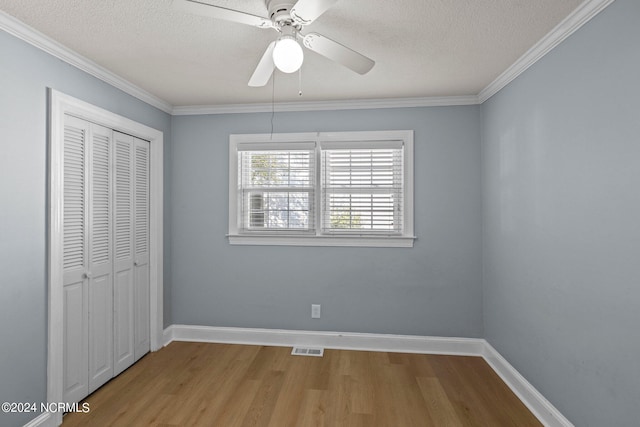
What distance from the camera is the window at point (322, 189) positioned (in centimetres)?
331

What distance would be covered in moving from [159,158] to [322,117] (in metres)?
1.65

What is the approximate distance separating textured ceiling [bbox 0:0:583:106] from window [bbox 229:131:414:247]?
559 millimetres

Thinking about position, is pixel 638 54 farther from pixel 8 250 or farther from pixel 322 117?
pixel 8 250

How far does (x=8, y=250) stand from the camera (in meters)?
1.88

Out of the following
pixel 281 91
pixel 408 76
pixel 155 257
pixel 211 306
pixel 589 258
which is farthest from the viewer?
pixel 211 306

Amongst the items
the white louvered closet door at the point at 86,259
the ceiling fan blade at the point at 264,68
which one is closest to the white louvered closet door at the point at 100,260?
the white louvered closet door at the point at 86,259

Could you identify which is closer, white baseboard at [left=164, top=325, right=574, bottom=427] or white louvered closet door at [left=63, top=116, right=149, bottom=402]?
white louvered closet door at [left=63, top=116, right=149, bottom=402]

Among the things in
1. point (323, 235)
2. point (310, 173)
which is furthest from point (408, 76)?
point (323, 235)

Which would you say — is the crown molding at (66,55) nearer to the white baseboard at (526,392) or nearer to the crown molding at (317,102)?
the crown molding at (317,102)

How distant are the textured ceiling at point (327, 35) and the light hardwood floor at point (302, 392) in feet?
8.04

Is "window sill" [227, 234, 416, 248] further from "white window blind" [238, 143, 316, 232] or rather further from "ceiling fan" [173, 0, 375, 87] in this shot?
"ceiling fan" [173, 0, 375, 87]

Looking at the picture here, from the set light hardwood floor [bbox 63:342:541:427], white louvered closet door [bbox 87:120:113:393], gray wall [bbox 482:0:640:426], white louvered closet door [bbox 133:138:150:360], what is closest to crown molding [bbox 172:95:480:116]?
gray wall [bbox 482:0:640:426]

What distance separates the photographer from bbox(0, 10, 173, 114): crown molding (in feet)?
6.16

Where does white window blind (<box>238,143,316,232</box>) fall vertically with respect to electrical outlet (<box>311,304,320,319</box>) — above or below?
above
